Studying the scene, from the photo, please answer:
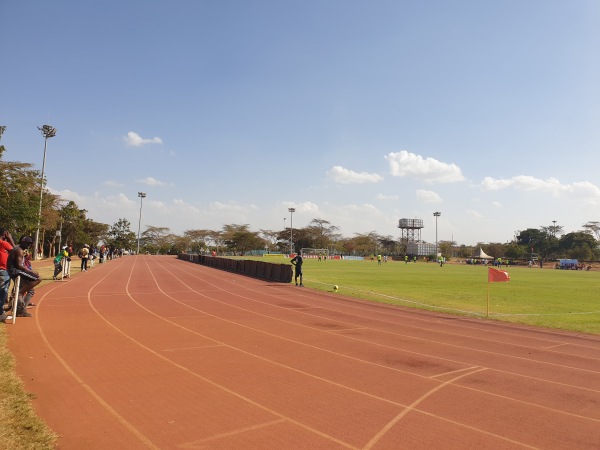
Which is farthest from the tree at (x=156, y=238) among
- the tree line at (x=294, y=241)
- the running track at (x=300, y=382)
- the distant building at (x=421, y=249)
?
the running track at (x=300, y=382)

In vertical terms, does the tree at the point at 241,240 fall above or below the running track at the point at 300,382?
above

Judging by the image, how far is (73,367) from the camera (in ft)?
19.7

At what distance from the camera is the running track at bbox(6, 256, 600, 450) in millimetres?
4051

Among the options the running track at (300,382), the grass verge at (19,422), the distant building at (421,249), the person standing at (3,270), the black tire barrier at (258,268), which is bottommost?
the running track at (300,382)

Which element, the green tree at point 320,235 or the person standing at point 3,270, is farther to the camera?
the green tree at point 320,235

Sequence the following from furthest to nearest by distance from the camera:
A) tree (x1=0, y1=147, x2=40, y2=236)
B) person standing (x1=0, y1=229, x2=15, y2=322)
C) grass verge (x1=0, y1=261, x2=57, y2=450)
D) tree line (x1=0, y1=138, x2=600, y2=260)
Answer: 1. tree line (x1=0, y1=138, x2=600, y2=260)
2. tree (x1=0, y1=147, x2=40, y2=236)
3. person standing (x1=0, y1=229, x2=15, y2=322)
4. grass verge (x1=0, y1=261, x2=57, y2=450)

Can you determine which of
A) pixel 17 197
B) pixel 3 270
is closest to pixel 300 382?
pixel 3 270

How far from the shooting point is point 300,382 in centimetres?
571

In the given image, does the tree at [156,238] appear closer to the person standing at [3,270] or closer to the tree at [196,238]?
the tree at [196,238]

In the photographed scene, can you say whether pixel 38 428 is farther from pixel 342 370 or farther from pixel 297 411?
pixel 342 370

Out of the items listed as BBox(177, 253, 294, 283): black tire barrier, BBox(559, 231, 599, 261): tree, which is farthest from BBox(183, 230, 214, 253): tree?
BBox(559, 231, 599, 261): tree

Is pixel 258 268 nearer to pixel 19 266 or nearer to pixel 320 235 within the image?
pixel 19 266

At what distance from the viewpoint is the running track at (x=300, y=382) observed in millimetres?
4051

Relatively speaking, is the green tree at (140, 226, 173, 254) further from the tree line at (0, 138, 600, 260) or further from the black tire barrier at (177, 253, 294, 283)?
the black tire barrier at (177, 253, 294, 283)
